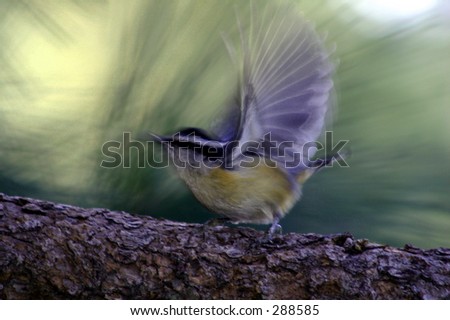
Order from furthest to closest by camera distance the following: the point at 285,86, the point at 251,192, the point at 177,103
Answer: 1. the point at 251,192
2. the point at 285,86
3. the point at 177,103

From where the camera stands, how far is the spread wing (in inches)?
53.6

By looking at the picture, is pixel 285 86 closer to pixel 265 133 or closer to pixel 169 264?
pixel 265 133

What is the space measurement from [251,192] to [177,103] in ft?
1.29

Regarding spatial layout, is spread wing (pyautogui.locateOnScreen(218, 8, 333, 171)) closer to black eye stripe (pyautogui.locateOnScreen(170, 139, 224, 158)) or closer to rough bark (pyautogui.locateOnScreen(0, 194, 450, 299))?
black eye stripe (pyautogui.locateOnScreen(170, 139, 224, 158))

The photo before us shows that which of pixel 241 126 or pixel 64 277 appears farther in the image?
pixel 241 126

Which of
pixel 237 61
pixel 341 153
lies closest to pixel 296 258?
pixel 341 153

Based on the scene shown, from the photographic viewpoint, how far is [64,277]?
1.31 metres

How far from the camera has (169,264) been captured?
1.35m

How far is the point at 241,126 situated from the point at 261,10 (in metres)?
0.24

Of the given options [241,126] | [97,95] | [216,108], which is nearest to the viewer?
[97,95]

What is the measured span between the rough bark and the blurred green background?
5 centimetres

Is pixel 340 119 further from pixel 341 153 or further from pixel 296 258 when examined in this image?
pixel 296 258

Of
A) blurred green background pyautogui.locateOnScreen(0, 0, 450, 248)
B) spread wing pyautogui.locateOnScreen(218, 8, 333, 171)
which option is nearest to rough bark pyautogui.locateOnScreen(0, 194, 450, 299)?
blurred green background pyautogui.locateOnScreen(0, 0, 450, 248)

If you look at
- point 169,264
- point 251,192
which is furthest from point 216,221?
point 169,264
